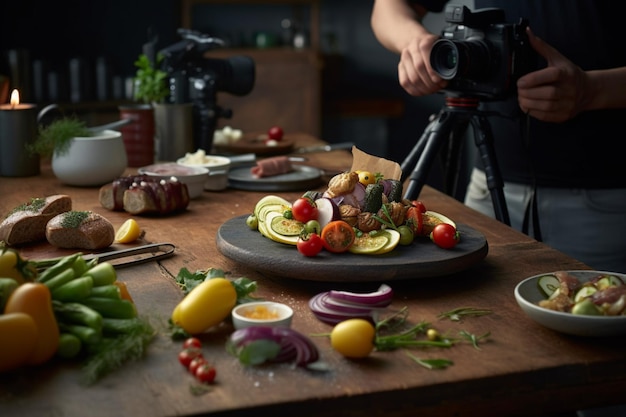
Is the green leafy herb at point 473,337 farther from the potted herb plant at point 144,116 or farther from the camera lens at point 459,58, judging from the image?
the potted herb plant at point 144,116

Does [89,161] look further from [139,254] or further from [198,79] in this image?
[139,254]

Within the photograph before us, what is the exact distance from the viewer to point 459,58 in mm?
1861

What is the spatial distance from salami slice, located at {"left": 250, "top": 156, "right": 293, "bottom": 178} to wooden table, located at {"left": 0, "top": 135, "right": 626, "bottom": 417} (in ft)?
2.73

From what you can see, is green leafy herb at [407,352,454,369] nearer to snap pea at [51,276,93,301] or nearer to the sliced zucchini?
the sliced zucchini

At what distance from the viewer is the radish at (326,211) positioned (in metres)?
1.45

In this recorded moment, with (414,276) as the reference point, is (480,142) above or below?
above

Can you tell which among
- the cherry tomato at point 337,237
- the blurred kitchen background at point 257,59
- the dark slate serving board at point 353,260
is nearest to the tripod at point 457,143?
the dark slate serving board at point 353,260

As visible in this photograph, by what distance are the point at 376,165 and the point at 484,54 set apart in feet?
1.31

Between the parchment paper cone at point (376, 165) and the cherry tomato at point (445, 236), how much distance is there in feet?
0.77

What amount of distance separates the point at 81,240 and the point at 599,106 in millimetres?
1215

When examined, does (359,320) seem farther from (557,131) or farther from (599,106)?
(557,131)

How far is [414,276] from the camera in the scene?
1.35 meters

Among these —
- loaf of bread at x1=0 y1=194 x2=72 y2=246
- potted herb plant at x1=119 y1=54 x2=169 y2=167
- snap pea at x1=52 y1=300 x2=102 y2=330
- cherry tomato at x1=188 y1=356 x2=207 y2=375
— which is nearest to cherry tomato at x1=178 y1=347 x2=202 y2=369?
cherry tomato at x1=188 y1=356 x2=207 y2=375

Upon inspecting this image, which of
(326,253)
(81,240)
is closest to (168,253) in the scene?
(81,240)
